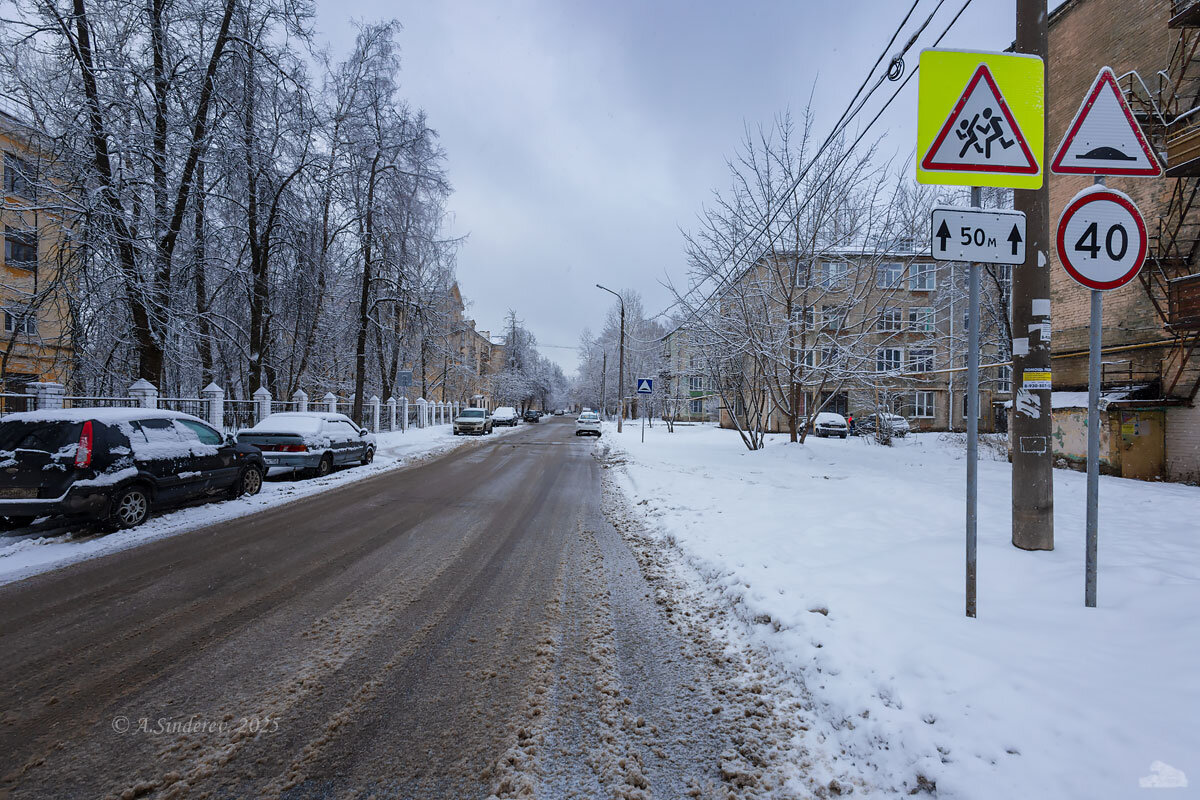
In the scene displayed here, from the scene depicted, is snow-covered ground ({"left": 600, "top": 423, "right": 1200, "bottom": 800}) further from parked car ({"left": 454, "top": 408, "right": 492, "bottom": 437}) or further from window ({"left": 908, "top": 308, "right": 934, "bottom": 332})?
parked car ({"left": 454, "top": 408, "right": 492, "bottom": 437})

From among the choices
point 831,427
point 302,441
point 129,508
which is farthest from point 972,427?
point 831,427

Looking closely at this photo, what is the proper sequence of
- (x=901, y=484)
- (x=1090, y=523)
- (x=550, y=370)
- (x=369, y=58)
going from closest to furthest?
(x=1090, y=523), (x=901, y=484), (x=369, y=58), (x=550, y=370)

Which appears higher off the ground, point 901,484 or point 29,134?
point 29,134

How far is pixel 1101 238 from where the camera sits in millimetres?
3381

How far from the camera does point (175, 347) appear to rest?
13.3 meters

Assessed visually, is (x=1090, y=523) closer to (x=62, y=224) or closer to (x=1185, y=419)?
(x=1185, y=419)

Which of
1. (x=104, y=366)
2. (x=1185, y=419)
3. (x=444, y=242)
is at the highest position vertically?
(x=444, y=242)

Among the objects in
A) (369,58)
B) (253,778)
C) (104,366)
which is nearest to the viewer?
(253,778)

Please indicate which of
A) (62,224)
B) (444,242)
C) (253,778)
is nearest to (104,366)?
(62,224)

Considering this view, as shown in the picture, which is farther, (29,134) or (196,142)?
(196,142)

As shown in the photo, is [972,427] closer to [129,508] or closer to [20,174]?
[129,508]

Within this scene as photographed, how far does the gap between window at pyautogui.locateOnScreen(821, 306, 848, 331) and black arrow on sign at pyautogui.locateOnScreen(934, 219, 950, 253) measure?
33.0ft

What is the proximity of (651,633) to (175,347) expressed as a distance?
1492 cm

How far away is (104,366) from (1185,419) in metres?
24.6
